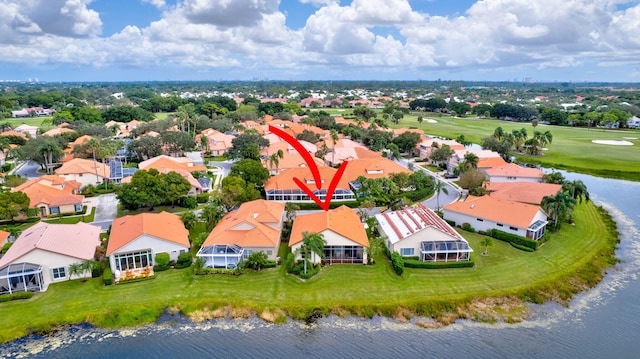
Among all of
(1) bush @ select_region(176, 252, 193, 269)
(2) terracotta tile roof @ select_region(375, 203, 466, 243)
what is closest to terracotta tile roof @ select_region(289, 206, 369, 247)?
(2) terracotta tile roof @ select_region(375, 203, 466, 243)

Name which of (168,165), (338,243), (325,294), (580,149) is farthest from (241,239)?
(580,149)

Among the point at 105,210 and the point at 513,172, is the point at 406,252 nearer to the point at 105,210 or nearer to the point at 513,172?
the point at 513,172

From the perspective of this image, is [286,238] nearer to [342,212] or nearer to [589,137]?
[342,212]

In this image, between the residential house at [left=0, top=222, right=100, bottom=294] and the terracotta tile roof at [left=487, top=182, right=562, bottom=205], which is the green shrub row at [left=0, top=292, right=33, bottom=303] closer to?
the residential house at [left=0, top=222, right=100, bottom=294]

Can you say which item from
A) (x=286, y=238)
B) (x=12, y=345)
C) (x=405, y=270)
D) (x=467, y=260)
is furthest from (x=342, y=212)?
(x=12, y=345)

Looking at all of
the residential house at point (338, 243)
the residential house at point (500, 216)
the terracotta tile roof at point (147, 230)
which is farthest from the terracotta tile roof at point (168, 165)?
the residential house at point (500, 216)

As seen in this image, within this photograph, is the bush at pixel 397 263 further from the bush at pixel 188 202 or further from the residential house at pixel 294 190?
the bush at pixel 188 202
